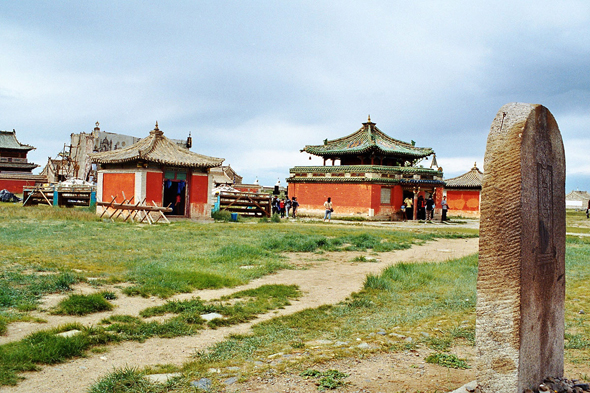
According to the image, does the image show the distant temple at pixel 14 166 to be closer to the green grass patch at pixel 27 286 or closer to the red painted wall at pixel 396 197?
the red painted wall at pixel 396 197

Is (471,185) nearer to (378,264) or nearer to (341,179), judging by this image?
(341,179)

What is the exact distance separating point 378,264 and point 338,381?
25.2 feet

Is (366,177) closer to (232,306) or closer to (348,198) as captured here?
(348,198)

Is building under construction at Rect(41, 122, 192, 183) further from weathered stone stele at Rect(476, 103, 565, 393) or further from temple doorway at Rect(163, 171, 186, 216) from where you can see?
weathered stone stele at Rect(476, 103, 565, 393)

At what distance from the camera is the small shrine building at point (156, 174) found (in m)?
23.7

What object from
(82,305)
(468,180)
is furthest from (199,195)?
(468,180)

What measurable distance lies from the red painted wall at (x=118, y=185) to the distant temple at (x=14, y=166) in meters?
33.9

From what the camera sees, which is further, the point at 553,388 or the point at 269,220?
the point at 269,220

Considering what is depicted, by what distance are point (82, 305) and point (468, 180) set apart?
37.9m

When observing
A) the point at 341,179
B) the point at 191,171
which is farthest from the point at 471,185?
the point at 191,171

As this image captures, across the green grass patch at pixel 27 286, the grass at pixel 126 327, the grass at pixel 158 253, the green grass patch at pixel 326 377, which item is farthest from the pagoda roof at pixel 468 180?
the green grass patch at pixel 326 377

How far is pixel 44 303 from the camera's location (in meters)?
6.54

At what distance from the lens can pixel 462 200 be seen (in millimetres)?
39688

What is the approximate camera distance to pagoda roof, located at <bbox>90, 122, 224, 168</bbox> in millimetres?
23641
